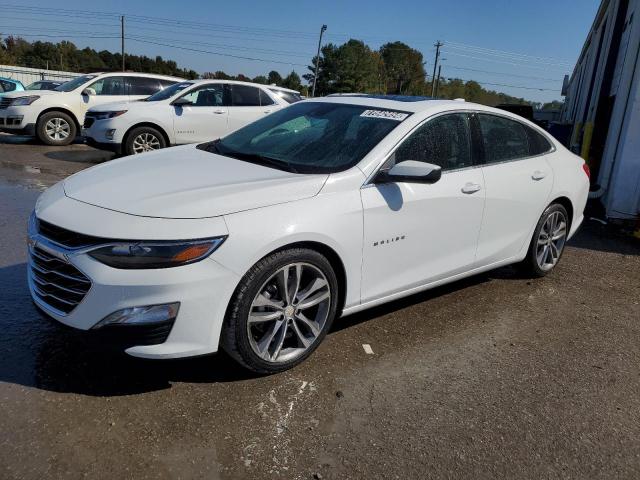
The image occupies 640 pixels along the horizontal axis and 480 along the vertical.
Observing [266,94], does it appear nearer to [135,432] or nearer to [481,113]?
[481,113]

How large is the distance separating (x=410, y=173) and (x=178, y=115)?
8.07m

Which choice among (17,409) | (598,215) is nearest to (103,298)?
(17,409)

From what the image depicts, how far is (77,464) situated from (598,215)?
8.22 meters

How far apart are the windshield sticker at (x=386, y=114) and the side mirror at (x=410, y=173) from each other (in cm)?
47

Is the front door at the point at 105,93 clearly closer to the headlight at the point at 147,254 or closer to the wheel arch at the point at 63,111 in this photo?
the wheel arch at the point at 63,111

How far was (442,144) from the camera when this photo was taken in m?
3.98

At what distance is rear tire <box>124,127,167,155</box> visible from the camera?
10258 millimetres

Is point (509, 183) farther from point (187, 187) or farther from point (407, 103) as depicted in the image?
point (187, 187)

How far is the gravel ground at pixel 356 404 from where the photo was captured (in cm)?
250

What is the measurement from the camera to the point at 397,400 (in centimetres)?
305

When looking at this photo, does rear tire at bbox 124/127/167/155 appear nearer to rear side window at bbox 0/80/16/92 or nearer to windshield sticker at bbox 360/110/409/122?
windshield sticker at bbox 360/110/409/122

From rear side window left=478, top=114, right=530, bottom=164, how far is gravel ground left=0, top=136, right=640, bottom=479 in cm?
126

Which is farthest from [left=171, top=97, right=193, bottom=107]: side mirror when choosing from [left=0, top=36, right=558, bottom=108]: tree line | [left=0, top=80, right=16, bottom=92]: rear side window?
[left=0, top=36, right=558, bottom=108]: tree line

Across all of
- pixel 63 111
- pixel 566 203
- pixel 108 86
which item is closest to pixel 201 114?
pixel 108 86
